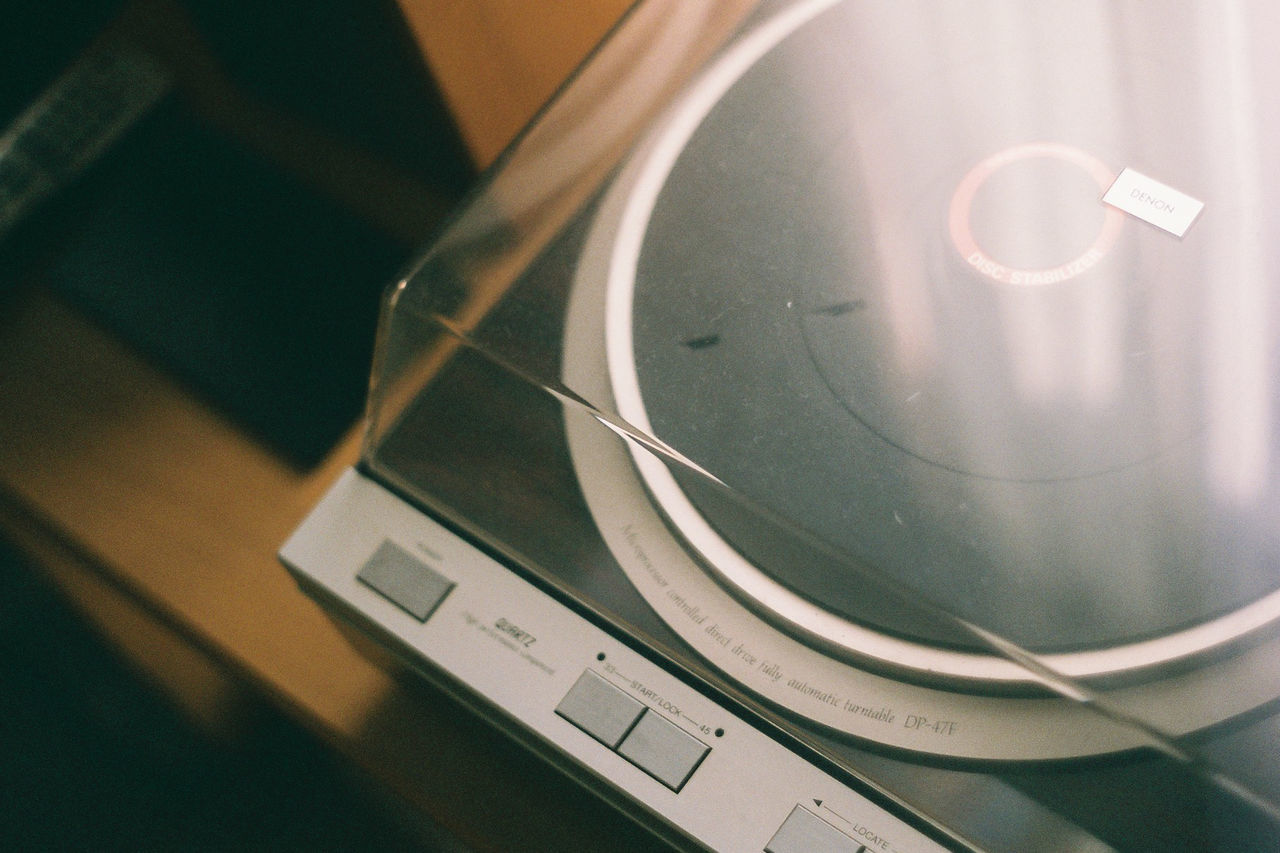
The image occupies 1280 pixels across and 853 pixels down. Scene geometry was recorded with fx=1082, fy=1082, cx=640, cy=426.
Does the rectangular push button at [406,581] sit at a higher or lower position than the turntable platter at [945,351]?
lower

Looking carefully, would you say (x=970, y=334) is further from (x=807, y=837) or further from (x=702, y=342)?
(x=807, y=837)

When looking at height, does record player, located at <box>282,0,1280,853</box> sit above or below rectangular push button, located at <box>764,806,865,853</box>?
above

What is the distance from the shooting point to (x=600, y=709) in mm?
525

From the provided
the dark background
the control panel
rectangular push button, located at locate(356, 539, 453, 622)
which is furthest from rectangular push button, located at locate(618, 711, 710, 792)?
the dark background

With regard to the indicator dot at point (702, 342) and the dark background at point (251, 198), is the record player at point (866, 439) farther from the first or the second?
the dark background at point (251, 198)

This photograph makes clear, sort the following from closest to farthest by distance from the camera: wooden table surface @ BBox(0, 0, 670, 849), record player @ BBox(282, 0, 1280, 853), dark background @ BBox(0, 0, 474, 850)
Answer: record player @ BBox(282, 0, 1280, 853)
wooden table surface @ BBox(0, 0, 670, 849)
dark background @ BBox(0, 0, 474, 850)

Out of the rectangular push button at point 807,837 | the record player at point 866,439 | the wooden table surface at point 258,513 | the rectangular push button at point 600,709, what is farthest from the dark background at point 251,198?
the rectangular push button at point 807,837

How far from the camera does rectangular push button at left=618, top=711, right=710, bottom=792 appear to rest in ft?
1.67

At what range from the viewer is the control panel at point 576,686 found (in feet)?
1.63

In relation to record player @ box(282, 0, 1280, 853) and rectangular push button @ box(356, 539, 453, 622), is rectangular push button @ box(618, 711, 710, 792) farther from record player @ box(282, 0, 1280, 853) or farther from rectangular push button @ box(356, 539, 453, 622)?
rectangular push button @ box(356, 539, 453, 622)

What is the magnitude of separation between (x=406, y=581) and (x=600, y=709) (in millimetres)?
127

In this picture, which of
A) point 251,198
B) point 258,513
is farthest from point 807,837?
point 251,198

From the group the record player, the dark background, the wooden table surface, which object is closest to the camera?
the record player

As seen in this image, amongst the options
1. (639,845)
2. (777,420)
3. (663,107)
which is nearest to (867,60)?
(663,107)
